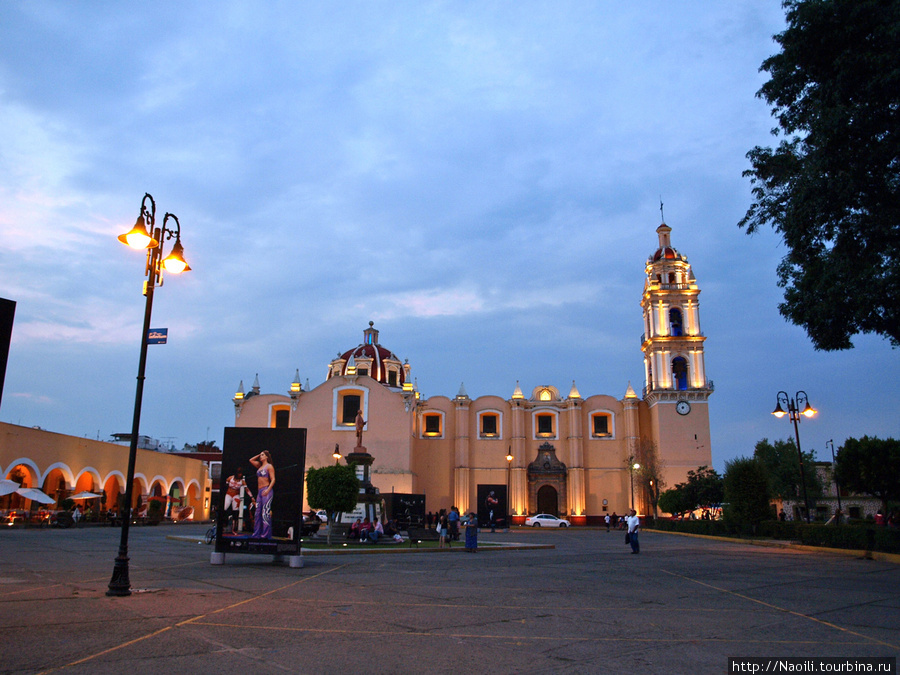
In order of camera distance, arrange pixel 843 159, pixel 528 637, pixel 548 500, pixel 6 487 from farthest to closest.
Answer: pixel 548 500, pixel 6 487, pixel 843 159, pixel 528 637

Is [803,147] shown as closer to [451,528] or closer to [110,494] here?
[451,528]

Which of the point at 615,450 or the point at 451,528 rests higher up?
the point at 615,450

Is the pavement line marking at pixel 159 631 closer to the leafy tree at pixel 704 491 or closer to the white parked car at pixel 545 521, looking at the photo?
the leafy tree at pixel 704 491

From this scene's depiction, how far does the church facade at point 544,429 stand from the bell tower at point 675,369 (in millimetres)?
71

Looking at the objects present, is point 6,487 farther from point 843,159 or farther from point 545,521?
point 545,521

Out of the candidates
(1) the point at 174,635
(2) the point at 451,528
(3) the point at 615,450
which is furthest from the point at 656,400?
(1) the point at 174,635

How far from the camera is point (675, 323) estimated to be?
48531 millimetres

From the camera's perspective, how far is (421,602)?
8.24m

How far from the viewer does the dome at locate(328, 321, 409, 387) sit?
54.4 metres

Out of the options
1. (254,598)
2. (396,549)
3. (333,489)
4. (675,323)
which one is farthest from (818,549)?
(675,323)

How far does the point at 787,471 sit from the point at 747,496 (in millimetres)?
36998

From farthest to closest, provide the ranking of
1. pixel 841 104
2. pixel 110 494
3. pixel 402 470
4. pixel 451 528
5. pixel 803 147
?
1. pixel 402 470
2. pixel 110 494
3. pixel 451 528
4. pixel 803 147
5. pixel 841 104

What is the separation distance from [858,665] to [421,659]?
3.46m

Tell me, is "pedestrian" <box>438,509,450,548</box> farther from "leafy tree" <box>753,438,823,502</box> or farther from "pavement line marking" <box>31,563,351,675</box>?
"leafy tree" <box>753,438,823,502</box>
